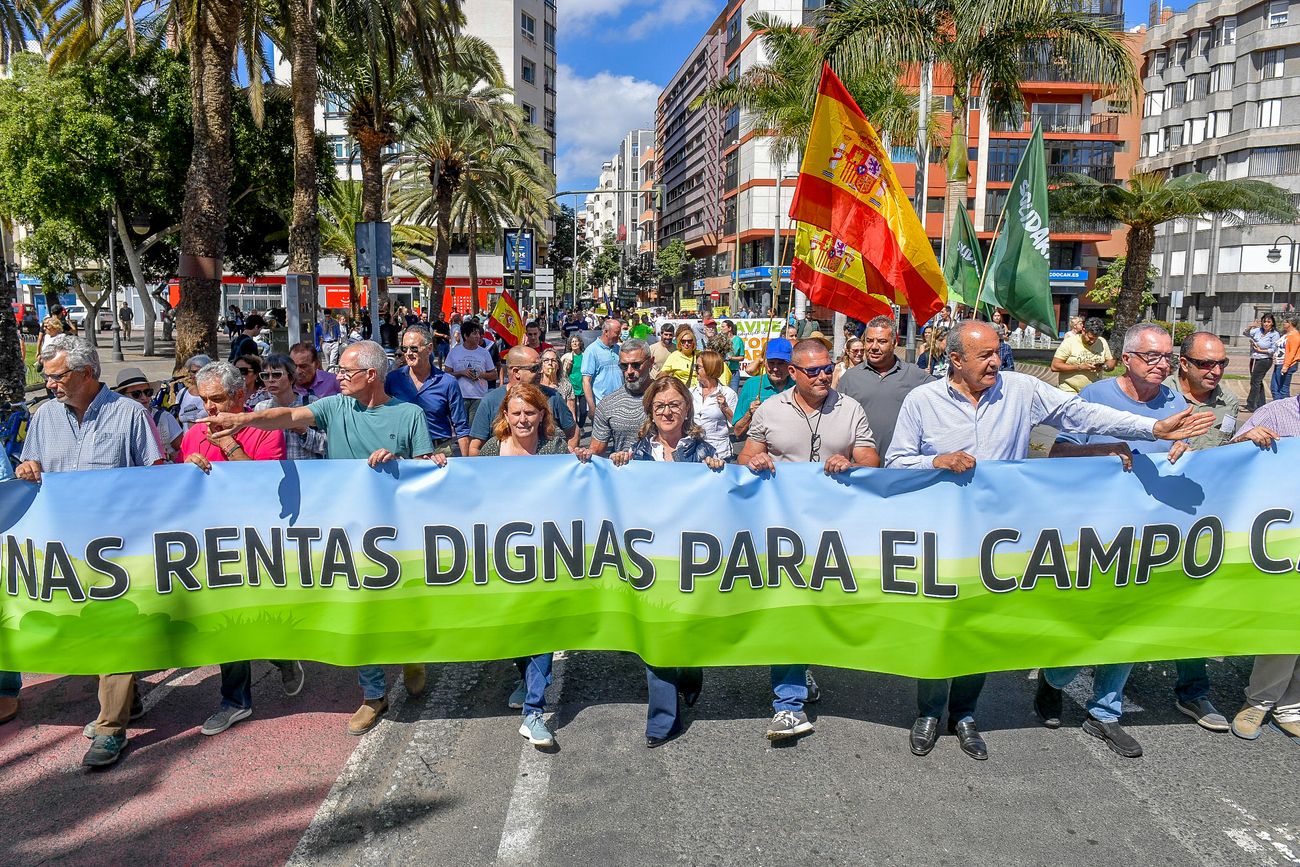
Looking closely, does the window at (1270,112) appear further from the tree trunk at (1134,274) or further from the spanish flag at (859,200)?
the spanish flag at (859,200)

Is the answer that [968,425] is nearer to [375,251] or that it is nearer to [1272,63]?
[375,251]

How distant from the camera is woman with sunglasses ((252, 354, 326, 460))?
5.14m

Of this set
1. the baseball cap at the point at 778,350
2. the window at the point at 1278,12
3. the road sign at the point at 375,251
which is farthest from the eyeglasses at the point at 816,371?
the window at the point at 1278,12

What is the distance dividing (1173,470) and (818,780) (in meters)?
2.10

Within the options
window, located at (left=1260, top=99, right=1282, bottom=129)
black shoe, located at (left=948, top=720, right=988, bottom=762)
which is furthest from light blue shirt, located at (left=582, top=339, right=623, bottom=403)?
window, located at (left=1260, top=99, right=1282, bottom=129)

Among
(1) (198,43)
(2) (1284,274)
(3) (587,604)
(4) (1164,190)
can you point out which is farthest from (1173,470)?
(2) (1284,274)

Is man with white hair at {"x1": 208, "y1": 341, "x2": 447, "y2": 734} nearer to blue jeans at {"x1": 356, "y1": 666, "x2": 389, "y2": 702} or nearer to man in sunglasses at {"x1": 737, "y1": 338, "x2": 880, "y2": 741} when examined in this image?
blue jeans at {"x1": 356, "y1": 666, "x2": 389, "y2": 702}

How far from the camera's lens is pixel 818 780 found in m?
4.23

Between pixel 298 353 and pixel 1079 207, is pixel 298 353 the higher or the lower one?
the lower one

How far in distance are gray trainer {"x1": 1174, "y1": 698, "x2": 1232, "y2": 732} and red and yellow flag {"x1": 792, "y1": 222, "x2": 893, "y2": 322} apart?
9.98 feet

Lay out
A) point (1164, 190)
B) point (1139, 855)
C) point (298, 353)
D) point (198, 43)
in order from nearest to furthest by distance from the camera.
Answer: point (1139, 855), point (298, 353), point (198, 43), point (1164, 190)

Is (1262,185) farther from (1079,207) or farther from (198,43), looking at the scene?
(198,43)

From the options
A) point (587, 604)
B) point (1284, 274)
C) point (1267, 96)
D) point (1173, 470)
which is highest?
point (1267, 96)

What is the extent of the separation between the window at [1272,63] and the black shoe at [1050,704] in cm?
6158
